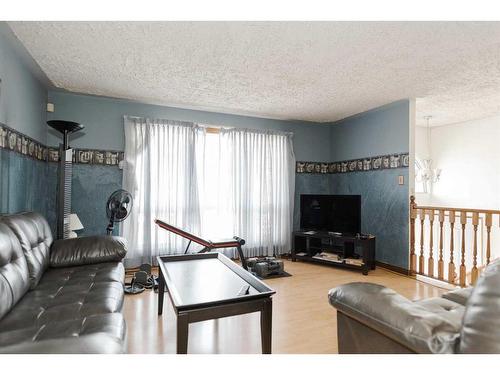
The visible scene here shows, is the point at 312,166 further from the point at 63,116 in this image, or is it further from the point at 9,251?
the point at 9,251

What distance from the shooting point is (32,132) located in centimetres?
305

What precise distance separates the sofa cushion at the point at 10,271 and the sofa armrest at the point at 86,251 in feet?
1.88

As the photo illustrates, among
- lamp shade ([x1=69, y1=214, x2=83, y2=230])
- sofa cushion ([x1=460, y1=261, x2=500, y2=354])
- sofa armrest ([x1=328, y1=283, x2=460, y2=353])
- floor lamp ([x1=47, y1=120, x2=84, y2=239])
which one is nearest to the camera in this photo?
sofa cushion ([x1=460, y1=261, x2=500, y2=354])

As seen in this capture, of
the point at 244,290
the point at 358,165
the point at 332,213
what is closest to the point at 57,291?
the point at 244,290

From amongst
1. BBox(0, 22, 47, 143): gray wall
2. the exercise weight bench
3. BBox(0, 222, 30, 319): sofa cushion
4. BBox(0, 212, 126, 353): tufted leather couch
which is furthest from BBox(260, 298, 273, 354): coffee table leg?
BBox(0, 22, 47, 143): gray wall

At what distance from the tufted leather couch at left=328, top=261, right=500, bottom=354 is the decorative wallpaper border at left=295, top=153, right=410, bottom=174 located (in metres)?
2.72

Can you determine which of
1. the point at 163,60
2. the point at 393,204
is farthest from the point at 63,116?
the point at 393,204

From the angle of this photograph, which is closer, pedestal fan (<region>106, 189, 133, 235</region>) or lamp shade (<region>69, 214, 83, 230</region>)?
pedestal fan (<region>106, 189, 133, 235</region>)

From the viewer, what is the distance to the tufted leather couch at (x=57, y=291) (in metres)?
1.10

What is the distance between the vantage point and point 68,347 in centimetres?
98

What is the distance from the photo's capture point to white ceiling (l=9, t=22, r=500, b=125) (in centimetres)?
218

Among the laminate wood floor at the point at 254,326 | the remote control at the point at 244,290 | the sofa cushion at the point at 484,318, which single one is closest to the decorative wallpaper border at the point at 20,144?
the laminate wood floor at the point at 254,326

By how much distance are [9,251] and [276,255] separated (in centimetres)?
366

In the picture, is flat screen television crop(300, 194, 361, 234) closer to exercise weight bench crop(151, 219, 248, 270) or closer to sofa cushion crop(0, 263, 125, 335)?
exercise weight bench crop(151, 219, 248, 270)
